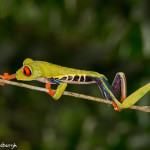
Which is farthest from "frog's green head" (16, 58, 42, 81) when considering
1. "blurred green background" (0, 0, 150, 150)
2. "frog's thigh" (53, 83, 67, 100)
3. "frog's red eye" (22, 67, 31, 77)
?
"blurred green background" (0, 0, 150, 150)

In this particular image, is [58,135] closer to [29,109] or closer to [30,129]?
[30,129]

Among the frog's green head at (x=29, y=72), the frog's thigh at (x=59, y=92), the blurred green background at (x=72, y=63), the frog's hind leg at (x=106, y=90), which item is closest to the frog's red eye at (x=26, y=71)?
the frog's green head at (x=29, y=72)

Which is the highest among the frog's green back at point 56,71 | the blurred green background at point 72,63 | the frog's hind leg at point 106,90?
the blurred green background at point 72,63

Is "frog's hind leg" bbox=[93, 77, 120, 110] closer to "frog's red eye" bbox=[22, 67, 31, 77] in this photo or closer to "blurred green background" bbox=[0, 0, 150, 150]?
"frog's red eye" bbox=[22, 67, 31, 77]

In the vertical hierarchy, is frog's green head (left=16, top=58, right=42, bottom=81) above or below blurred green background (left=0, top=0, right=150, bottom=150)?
below

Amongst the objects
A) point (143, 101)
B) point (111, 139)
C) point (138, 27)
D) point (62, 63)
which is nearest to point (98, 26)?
point (62, 63)

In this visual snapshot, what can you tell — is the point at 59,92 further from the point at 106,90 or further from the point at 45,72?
the point at 106,90

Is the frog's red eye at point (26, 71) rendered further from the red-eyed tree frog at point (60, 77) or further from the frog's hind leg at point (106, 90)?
the frog's hind leg at point (106, 90)

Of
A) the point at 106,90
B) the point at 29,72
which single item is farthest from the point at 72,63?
the point at 29,72

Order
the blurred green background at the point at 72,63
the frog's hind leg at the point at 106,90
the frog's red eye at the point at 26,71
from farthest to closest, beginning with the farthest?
the blurred green background at the point at 72,63 → the frog's hind leg at the point at 106,90 → the frog's red eye at the point at 26,71
